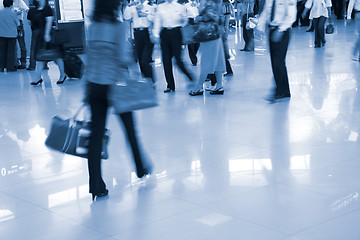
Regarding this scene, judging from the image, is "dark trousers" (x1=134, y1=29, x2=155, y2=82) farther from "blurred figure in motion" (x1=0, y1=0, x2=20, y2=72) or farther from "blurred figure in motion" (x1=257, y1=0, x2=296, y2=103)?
"blurred figure in motion" (x1=0, y1=0, x2=20, y2=72)

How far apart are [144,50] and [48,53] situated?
2.03 metres

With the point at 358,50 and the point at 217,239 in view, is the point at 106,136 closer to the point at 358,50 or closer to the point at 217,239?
the point at 217,239

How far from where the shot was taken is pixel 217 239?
340 cm

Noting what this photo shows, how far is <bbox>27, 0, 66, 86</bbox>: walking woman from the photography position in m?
10.6

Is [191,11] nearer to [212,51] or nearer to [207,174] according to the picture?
[212,51]

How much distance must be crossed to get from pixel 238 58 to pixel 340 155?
26.3 feet

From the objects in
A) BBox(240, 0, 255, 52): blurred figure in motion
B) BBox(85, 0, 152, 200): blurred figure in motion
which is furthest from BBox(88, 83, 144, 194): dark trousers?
A: BBox(240, 0, 255, 52): blurred figure in motion

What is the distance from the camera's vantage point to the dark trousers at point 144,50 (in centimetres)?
946

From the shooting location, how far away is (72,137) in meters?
4.50

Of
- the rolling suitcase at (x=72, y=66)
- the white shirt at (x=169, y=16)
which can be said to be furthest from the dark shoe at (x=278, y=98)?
the rolling suitcase at (x=72, y=66)

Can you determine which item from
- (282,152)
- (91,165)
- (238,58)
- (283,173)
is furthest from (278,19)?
(238,58)

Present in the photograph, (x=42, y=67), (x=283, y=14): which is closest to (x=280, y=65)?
(x=283, y=14)

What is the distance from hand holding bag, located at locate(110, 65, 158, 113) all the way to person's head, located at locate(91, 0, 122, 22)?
369 mm

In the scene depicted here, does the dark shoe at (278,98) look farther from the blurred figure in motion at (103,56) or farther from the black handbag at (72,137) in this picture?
the blurred figure in motion at (103,56)
